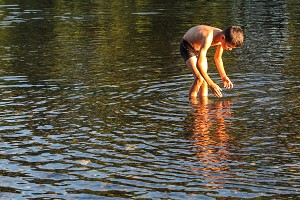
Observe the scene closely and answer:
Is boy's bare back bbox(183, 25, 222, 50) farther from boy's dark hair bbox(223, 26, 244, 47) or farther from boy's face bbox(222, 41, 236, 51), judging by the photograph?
boy's dark hair bbox(223, 26, 244, 47)

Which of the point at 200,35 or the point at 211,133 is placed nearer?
the point at 211,133

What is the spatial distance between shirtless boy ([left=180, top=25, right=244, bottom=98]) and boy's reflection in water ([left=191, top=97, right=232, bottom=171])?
303 millimetres

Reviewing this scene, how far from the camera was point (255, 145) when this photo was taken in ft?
37.8

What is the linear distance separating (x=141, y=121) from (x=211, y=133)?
1484mm

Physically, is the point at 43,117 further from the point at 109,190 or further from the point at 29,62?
the point at 29,62

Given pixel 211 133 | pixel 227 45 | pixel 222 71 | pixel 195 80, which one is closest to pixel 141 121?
pixel 211 133

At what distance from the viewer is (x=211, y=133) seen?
1231 cm

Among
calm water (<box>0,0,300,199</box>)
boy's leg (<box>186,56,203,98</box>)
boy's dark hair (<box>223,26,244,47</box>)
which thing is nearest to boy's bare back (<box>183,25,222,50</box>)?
boy's leg (<box>186,56,203,98</box>)

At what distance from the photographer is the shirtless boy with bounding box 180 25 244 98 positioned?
13820 millimetres

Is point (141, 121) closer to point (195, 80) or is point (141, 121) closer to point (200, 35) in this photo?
point (195, 80)

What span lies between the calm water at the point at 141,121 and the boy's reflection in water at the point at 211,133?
2 centimetres

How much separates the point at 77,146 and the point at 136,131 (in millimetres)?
1213

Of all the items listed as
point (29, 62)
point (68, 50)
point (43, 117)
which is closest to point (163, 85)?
point (43, 117)

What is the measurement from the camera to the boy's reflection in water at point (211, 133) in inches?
420
